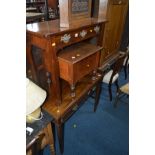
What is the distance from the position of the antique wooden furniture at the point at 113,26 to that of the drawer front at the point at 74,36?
0.34m

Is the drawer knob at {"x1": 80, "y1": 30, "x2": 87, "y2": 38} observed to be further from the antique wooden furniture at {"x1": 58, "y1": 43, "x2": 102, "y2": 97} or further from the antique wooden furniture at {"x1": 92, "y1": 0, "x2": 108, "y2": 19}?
the antique wooden furniture at {"x1": 92, "y1": 0, "x2": 108, "y2": 19}

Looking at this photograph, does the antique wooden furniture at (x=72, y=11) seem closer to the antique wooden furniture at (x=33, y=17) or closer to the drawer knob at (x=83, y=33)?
the drawer knob at (x=83, y=33)

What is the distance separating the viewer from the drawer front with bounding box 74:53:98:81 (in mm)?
1390

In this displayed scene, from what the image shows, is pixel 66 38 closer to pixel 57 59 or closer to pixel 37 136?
pixel 57 59

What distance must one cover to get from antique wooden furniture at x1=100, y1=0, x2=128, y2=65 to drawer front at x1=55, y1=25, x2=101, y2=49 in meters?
0.34

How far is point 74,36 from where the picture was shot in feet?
4.44

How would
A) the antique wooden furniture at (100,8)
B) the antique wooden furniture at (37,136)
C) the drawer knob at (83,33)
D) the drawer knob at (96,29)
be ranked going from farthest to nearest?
the antique wooden furniture at (100,8)
the drawer knob at (96,29)
the drawer knob at (83,33)
the antique wooden furniture at (37,136)

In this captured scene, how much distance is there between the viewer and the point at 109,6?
1833mm

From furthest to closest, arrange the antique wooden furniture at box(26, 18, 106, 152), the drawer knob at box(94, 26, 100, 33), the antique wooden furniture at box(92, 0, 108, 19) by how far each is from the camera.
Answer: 1. the antique wooden furniture at box(92, 0, 108, 19)
2. the drawer knob at box(94, 26, 100, 33)
3. the antique wooden furniture at box(26, 18, 106, 152)

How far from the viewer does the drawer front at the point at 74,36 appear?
120cm

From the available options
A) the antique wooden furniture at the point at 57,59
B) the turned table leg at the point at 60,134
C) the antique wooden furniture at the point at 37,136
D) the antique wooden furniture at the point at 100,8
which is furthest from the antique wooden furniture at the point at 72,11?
the turned table leg at the point at 60,134

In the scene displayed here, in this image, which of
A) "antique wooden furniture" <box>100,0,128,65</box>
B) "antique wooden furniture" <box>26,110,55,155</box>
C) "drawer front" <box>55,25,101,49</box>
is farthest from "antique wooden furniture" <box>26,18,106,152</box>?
"antique wooden furniture" <box>100,0,128,65</box>

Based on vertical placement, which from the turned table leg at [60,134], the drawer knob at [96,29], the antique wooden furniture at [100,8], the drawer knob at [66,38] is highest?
the antique wooden furniture at [100,8]
